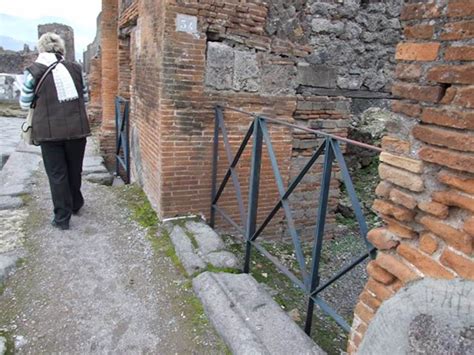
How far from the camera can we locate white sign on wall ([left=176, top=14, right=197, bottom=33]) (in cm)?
384

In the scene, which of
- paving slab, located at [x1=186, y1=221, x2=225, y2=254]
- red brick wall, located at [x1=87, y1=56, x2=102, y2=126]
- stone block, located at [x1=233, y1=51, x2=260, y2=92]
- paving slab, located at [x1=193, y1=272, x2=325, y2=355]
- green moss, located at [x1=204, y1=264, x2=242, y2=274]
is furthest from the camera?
red brick wall, located at [x1=87, y1=56, x2=102, y2=126]

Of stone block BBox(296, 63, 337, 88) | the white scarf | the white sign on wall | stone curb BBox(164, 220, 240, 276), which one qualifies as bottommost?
stone curb BBox(164, 220, 240, 276)

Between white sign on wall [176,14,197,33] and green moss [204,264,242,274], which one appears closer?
green moss [204,264,242,274]

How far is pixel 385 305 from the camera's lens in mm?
1746

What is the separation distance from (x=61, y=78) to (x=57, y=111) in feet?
0.99

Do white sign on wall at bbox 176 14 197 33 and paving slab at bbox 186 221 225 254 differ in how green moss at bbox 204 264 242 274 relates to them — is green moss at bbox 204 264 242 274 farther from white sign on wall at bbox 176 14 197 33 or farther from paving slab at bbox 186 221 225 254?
white sign on wall at bbox 176 14 197 33

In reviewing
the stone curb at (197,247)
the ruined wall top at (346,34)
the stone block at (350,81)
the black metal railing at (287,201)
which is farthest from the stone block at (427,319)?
the stone block at (350,81)

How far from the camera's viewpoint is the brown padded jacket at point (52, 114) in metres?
3.65

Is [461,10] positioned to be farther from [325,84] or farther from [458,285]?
[325,84]

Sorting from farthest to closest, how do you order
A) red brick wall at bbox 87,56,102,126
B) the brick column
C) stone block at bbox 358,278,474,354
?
red brick wall at bbox 87,56,102,126, the brick column, stone block at bbox 358,278,474,354

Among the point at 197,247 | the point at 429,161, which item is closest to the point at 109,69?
the point at 197,247

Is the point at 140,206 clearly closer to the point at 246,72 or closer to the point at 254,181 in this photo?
the point at 254,181

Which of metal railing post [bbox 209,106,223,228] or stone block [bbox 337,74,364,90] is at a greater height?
stone block [bbox 337,74,364,90]

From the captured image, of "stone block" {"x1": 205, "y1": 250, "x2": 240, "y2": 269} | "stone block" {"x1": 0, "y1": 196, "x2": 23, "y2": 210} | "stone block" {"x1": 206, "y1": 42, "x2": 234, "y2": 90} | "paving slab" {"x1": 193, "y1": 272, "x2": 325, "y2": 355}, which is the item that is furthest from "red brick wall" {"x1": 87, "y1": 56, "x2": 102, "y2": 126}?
"paving slab" {"x1": 193, "y1": 272, "x2": 325, "y2": 355}
